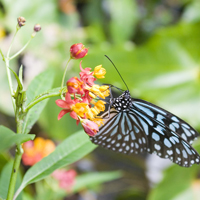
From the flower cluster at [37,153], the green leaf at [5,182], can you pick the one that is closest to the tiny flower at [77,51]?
the green leaf at [5,182]

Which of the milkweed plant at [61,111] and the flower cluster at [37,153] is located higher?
the milkweed plant at [61,111]

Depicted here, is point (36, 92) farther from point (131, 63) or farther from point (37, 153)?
point (131, 63)

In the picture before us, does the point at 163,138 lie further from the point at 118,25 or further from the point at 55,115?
the point at 118,25

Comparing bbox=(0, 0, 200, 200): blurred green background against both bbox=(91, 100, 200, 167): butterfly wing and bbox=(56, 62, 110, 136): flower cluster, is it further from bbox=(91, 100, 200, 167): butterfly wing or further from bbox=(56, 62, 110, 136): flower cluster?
bbox=(56, 62, 110, 136): flower cluster

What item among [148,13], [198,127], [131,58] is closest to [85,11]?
[148,13]

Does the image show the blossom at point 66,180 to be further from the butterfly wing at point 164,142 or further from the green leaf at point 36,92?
the green leaf at point 36,92

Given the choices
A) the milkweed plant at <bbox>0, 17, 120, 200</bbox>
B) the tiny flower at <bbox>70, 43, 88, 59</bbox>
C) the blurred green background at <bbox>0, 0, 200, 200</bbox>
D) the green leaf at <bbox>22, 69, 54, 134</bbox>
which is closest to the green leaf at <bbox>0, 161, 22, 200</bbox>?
the milkweed plant at <bbox>0, 17, 120, 200</bbox>
